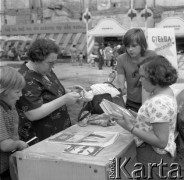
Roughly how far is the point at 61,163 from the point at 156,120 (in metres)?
0.59

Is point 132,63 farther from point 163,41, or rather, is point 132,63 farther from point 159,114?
point 163,41

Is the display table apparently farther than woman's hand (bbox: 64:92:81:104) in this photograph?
No

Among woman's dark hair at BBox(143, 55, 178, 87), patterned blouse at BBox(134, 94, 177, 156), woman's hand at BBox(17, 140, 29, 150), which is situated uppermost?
woman's dark hair at BBox(143, 55, 178, 87)

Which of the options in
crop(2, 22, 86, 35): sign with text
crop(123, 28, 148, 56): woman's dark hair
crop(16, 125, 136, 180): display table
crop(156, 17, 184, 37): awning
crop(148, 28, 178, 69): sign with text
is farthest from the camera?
crop(2, 22, 86, 35): sign with text

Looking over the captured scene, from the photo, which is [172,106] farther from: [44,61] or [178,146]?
[178,146]

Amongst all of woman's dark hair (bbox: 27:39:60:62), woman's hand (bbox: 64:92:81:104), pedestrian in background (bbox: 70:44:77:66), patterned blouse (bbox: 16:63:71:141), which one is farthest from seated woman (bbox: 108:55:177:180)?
pedestrian in background (bbox: 70:44:77:66)

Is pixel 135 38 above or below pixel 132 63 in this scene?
above

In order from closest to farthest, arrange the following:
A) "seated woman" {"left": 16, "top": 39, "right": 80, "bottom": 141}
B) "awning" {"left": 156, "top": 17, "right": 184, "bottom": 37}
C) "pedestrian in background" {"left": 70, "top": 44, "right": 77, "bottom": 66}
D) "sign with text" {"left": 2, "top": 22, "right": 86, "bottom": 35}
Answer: "seated woman" {"left": 16, "top": 39, "right": 80, "bottom": 141} → "awning" {"left": 156, "top": 17, "right": 184, "bottom": 37} → "pedestrian in background" {"left": 70, "top": 44, "right": 77, "bottom": 66} → "sign with text" {"left": 2, "top": 22, "right": 86, "bottom": 35}

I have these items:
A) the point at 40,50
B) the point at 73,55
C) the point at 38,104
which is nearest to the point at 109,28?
the point at 73,55

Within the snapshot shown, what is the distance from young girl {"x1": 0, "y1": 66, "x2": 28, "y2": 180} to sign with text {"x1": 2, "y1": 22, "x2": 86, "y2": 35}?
781 inches

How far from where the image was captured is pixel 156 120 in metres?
1.73

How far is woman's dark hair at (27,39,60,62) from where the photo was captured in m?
2.10

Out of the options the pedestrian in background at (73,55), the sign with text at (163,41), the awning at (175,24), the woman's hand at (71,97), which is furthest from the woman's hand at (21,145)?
the pedestrian in background at (73,55)

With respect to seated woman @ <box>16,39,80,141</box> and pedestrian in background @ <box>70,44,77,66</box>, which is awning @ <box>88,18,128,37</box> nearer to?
pedestrian in background @ <box>70,44,77,66</box>
